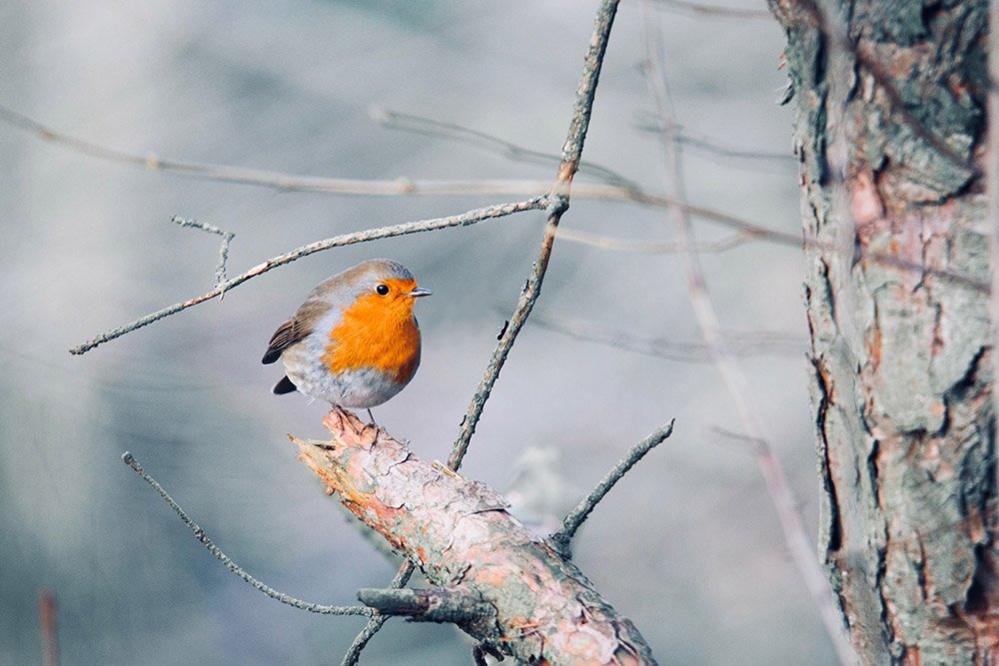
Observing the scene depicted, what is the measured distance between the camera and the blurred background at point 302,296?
5512mm

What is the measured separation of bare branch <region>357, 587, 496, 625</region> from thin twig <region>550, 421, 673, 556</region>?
6.6 inches

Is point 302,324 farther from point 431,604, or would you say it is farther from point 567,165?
point 431,604

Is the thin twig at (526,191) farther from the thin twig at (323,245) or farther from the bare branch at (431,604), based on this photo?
the bare branch at (431,604)

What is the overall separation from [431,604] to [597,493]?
38 centimetres

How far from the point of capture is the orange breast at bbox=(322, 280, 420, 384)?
9.47ft

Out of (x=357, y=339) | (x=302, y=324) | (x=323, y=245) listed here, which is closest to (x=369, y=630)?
(x=323, y=245)

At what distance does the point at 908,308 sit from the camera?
4.34 ft

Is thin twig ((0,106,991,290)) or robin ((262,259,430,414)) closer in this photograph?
thin twig ((0,106,991,290))

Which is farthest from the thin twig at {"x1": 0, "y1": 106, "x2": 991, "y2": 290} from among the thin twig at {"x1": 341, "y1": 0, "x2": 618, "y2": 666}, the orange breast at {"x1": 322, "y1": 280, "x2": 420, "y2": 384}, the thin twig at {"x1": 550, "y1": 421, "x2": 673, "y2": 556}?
the orange breast at {"x1": 322, "y1": 280, "x2": 420, "y2": 384}

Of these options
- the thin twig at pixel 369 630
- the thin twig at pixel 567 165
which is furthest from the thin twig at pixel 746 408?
the thin twig at pixel 369 630

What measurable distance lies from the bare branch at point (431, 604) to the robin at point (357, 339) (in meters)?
1.36

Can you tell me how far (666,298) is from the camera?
18.7 feet

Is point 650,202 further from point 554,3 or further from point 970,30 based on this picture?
point 554,3

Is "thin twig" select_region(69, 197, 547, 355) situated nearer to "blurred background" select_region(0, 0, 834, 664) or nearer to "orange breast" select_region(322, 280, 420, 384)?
"orange breast" select_region(322, 280, 420, 384)
